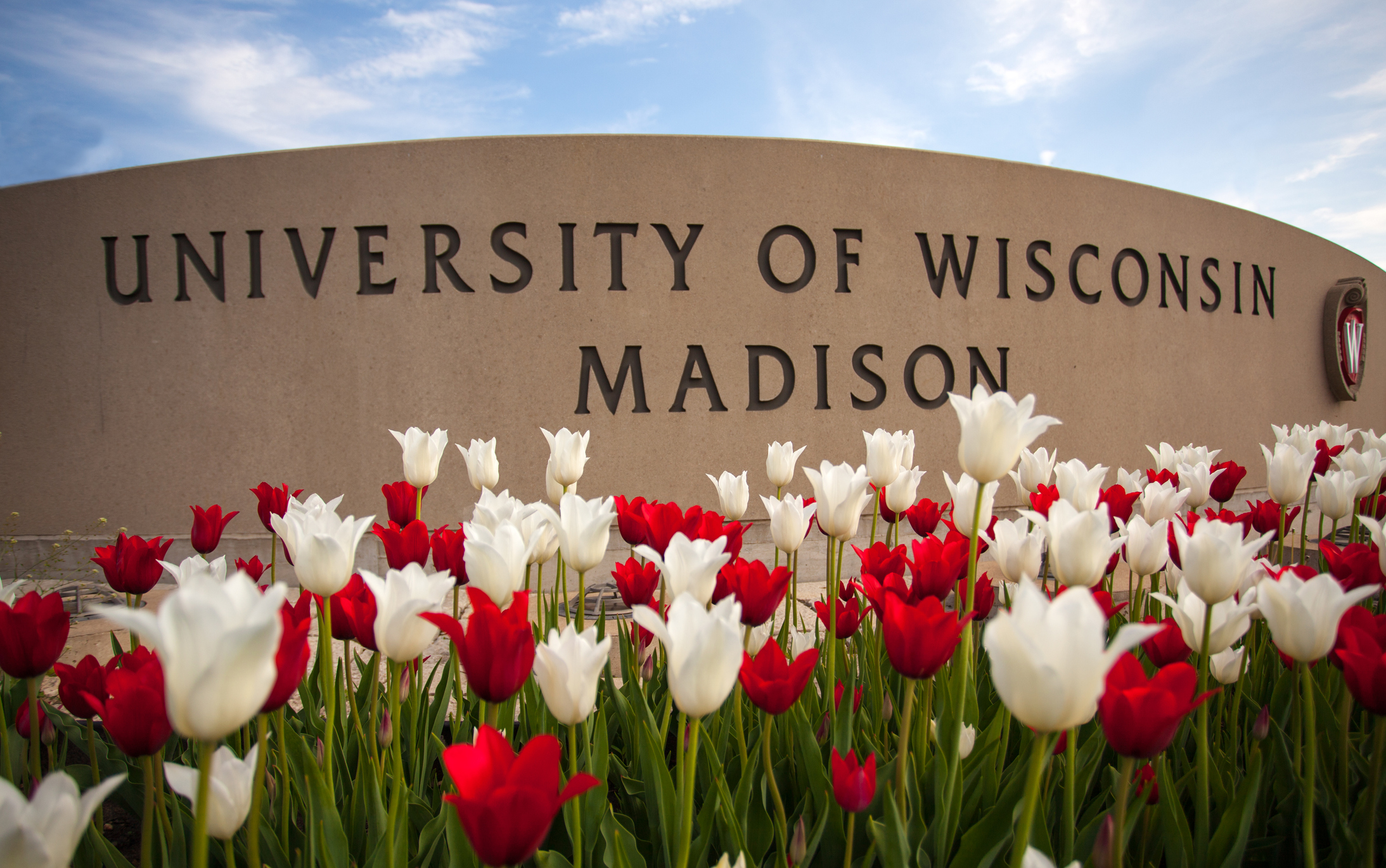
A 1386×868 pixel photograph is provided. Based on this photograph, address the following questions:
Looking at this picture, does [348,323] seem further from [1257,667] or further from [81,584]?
[1257,667]

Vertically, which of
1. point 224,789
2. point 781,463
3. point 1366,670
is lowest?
point 224,789

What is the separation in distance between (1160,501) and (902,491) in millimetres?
577

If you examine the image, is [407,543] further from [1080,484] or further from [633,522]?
[1080,484]

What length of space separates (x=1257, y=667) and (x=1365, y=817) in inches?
25.9

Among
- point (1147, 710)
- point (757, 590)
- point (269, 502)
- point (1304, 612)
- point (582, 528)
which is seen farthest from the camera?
point (269, 502)

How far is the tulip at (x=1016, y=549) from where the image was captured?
1462 millimetres

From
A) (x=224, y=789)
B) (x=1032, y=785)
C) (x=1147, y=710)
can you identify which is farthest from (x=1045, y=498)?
(x=224, y=789)

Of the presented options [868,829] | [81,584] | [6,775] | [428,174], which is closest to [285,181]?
[428,174]

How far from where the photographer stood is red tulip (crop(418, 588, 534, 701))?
3.01ft

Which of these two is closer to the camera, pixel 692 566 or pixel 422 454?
pixel 692 566

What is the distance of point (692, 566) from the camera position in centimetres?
115

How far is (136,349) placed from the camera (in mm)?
5395

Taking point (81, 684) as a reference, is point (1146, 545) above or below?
above

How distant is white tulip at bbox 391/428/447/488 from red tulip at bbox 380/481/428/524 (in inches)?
1.7
